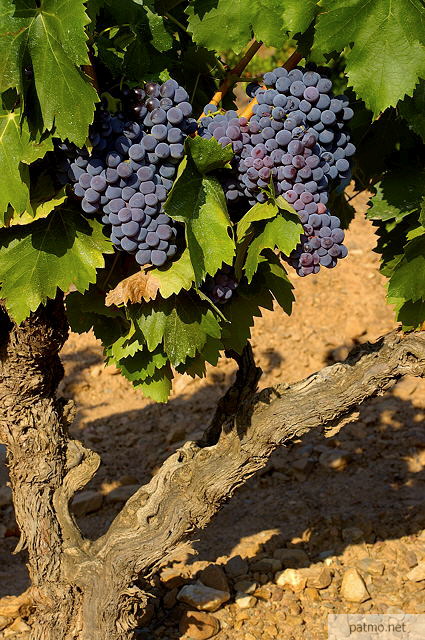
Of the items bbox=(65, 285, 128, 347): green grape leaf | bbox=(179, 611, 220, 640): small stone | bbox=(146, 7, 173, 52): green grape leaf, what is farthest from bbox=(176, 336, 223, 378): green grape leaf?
bbox=(179, 611, 220, 640): small stone

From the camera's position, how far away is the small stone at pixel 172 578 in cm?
330

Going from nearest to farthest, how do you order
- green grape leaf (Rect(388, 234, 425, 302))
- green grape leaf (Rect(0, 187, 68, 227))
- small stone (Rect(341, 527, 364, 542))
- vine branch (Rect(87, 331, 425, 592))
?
green grape leaf (Rect(0, 187, 68, 227)), green grape leaf (Rect(388, 234, 425, 302)), vine branch (Rect(87, 331, 425, 592)), small stone (Rect(341, 527, 364, 542))

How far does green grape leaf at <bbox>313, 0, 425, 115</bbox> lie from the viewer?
5.43 feet

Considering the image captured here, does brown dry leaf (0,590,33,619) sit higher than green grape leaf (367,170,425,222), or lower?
lower

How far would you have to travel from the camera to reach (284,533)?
367 centimetres

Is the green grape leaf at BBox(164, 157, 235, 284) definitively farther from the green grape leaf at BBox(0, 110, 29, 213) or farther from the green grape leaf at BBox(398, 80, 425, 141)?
the green grape leaf at BBox(398, 80, 425, 141)

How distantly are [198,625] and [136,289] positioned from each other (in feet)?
5.65

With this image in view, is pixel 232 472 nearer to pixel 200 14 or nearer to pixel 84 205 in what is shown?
pixel 84 205

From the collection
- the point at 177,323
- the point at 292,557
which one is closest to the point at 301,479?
the point at 292,557

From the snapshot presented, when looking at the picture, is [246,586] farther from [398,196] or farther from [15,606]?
[398,196]

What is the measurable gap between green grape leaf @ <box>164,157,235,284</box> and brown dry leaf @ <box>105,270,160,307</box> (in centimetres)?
14

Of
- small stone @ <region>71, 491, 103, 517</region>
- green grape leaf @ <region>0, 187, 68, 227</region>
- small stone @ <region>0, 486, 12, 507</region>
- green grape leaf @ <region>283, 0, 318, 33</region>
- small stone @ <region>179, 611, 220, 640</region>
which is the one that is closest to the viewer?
green grape leaf @ <region>283, 0, 318, 33</region>

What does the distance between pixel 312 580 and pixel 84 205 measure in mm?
2116

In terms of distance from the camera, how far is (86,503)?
4109 mm
